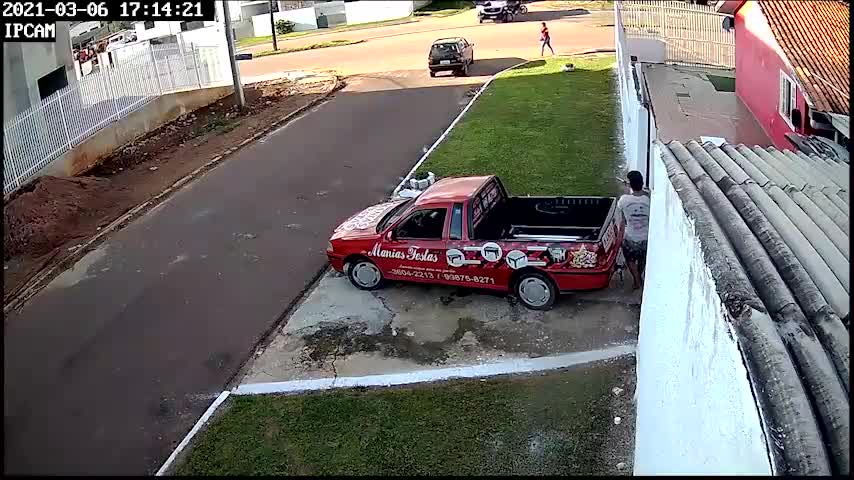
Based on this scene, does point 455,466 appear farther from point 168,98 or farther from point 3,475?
point 168,98

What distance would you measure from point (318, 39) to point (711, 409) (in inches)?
1388

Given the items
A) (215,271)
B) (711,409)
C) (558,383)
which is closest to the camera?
(711,409)

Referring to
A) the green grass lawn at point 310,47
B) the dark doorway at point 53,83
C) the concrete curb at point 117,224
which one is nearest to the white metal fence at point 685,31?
the concrete curb at point 117,224

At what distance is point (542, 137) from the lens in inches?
706

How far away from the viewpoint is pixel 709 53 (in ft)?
68.8

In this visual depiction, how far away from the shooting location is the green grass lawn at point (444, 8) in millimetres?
41688

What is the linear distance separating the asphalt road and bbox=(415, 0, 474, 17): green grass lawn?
917 inches

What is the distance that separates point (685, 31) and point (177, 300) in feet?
52.2

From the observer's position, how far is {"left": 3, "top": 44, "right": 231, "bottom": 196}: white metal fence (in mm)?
15773

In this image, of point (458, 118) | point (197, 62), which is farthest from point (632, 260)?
point (197, 62)

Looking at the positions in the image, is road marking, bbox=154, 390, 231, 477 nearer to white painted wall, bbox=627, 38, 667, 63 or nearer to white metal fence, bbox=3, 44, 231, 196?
white metal fence, bbox=3, 44, 231, 196

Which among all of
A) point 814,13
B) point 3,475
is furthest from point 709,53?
point 3,475

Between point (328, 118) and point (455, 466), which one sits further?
point (328, 118)

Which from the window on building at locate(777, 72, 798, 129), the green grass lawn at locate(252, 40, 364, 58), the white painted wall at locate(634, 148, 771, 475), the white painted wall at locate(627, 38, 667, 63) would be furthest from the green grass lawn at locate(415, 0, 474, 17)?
the white painted wall at locate(634, 148, 771, 475)
